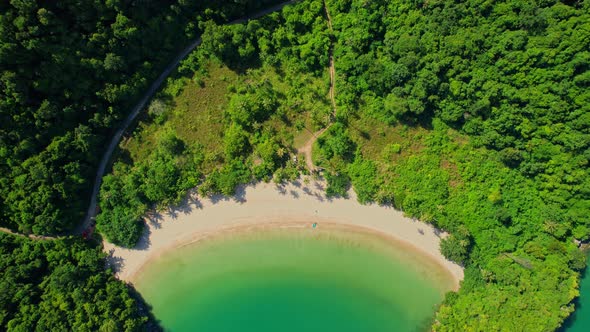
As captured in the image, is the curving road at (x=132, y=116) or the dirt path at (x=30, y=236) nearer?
the dirt path at (x=30, y=236)

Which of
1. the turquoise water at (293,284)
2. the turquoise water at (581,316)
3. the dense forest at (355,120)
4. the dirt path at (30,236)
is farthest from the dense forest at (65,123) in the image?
the turquoise water at (581,316)

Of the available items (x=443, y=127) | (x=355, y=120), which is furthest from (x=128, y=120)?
(x=443, y=127)

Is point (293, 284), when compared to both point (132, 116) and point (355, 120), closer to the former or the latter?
point (355, 120)

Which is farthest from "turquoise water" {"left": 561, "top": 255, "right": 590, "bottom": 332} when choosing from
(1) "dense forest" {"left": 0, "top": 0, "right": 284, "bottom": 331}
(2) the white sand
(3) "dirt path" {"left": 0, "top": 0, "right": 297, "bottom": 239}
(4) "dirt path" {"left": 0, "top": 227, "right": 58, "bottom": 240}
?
(4) "dirt path" {"left": 0, "top": 227, "right": 58, "bottom": 240}

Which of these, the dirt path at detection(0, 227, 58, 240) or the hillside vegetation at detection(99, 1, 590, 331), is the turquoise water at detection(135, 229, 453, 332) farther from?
the dirt path at detection(0, 227, 58, 240)

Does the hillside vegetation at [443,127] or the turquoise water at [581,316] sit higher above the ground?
the hillside vegetation at [443,127]

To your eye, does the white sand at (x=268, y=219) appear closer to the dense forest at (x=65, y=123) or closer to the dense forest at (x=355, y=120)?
the dense forest at (x=355, y=120)

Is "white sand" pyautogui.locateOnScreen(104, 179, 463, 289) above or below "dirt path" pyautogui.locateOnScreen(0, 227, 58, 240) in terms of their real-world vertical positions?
above
